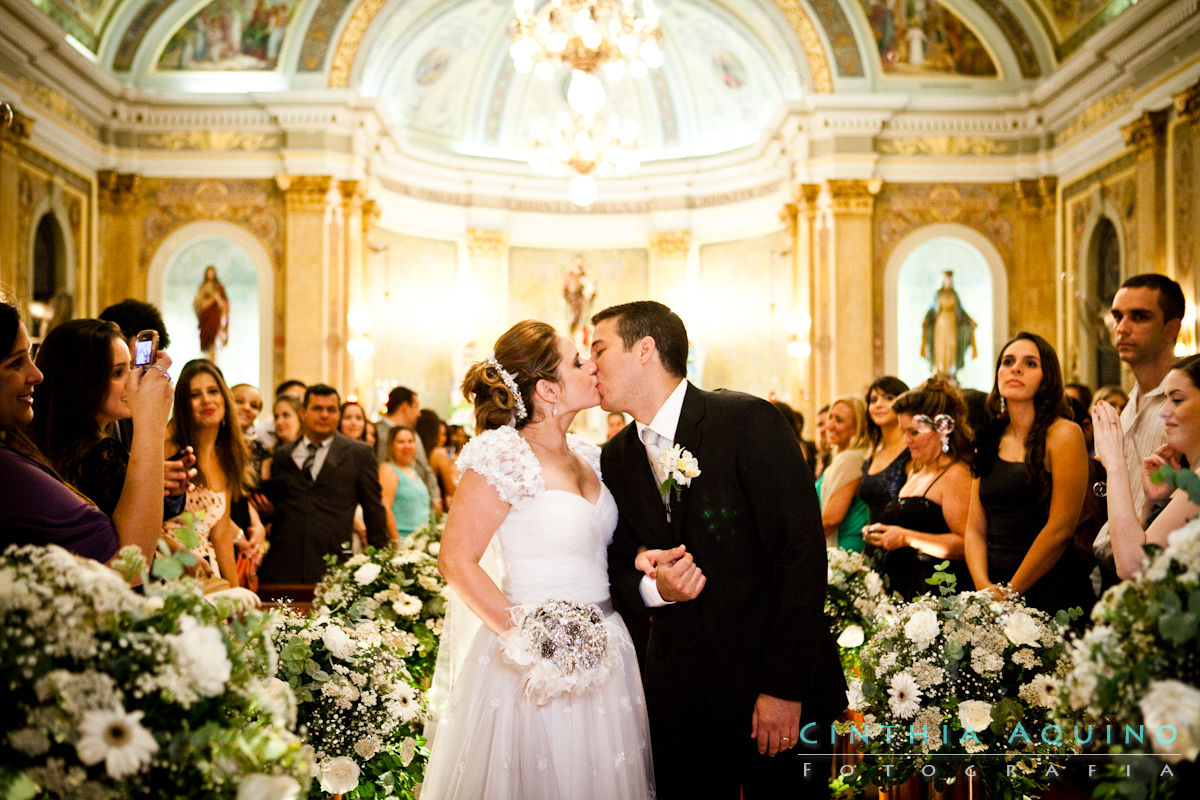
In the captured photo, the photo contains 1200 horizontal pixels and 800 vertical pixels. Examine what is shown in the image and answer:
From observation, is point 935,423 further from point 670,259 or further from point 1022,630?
point 670,259

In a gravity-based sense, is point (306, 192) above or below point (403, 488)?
above

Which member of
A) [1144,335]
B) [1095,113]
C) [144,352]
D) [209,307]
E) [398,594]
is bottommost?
[398,594]

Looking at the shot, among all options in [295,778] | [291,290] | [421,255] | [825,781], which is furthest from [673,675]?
[421,255]

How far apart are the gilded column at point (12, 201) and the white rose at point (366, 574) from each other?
29.1 ft

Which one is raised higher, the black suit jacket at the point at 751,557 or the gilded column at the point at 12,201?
the gilded column at the point at 12,201

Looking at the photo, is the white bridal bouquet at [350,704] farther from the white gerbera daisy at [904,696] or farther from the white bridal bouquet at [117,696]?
the white gerbera daisy at [904,696]

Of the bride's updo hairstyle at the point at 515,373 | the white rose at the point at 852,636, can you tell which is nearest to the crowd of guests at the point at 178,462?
the bride's updo hairstyle at the point at 515,373

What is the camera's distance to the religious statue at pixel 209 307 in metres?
16.3

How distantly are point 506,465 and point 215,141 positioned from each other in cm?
1414

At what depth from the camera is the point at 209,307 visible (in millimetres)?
16328

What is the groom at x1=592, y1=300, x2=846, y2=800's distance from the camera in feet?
10.6

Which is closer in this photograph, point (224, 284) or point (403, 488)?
point (403, 488)

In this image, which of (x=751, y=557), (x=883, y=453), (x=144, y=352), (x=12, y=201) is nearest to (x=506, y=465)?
(x=751, y=557)

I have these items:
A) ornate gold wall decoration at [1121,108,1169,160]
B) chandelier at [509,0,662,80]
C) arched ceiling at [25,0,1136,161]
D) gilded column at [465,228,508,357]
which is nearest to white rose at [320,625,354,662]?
chandelier at [509,0,662,80]
